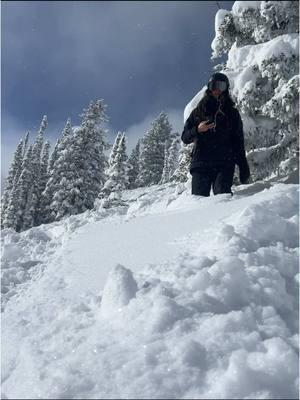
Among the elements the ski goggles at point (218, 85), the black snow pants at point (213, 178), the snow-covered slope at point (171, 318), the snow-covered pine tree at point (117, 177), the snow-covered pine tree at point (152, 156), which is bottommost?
the snow-covered slope at point (171, 318)

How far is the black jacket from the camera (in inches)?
277

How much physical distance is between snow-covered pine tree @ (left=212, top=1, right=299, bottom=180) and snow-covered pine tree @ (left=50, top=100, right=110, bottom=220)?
85.8 feet

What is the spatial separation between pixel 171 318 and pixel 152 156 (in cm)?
5580

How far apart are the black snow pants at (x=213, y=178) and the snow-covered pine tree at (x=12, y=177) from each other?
151 ft

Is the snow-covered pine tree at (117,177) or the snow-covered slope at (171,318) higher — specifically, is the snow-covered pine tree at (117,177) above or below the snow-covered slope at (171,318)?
above

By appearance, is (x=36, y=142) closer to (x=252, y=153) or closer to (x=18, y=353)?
(x=252, y=153)

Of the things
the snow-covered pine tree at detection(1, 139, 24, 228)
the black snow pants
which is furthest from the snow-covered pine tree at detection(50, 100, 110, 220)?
the black snow pants

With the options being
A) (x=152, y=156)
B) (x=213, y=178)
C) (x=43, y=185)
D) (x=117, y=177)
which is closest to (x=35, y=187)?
(x=43, y=185)

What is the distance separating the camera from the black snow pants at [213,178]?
7.14 metres

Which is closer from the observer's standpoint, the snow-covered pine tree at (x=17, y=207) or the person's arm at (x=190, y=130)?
the person's arm at (x=190, y=130)

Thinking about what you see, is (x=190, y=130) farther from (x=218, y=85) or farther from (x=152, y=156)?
(x=152, y=156)

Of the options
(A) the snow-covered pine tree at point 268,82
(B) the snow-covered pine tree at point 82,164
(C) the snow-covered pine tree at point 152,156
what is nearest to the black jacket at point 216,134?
(A) the snow-covered pine tree at point 268,82

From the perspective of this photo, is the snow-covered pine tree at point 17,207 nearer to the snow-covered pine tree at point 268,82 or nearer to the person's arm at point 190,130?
the snow-covered pine tree at point 268,82

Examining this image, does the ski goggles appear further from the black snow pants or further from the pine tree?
the pine tree
